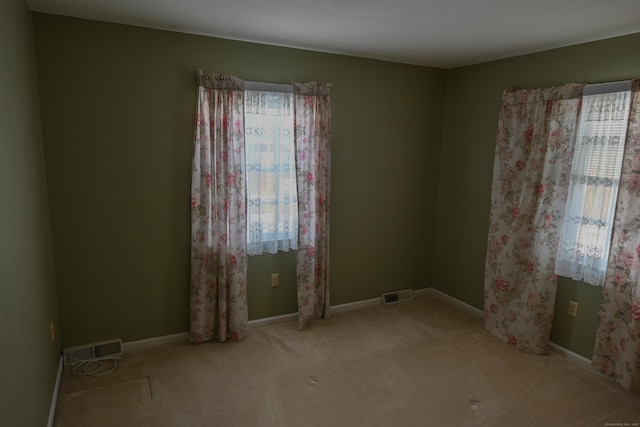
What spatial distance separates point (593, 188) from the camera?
2699 mm

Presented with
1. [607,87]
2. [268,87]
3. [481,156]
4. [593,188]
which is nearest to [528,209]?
[593,188]

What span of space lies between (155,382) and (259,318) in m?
1.01

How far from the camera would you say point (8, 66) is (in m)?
1.65

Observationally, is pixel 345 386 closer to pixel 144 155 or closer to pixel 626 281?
pixel 626 281

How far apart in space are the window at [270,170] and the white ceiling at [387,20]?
1.54 ft

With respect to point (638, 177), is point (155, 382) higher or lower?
lower

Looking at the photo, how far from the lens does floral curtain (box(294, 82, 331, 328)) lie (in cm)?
314

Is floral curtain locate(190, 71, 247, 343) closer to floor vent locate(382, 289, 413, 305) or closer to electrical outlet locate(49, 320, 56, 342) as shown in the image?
electrical outlet locate(49, 320, 56, 342)

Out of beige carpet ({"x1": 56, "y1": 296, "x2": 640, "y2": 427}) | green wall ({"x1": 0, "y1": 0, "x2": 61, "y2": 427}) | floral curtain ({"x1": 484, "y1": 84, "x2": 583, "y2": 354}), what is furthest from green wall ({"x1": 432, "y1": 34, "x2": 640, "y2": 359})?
green wall ({"x1": 0, "y1": 0, "x2": 61, "y2": 427})

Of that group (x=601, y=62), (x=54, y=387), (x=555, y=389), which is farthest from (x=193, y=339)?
(x=601, y=62)

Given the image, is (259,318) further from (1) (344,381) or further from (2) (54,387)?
(2) (54,387)

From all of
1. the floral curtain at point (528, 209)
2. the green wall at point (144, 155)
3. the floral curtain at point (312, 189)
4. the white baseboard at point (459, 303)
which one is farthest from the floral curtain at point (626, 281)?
the floral curtain at point (312, 189)

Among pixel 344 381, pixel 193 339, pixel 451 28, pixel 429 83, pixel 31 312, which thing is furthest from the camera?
pixel 429 83

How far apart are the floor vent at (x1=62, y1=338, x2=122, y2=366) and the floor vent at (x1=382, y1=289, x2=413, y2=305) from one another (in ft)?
7.82
